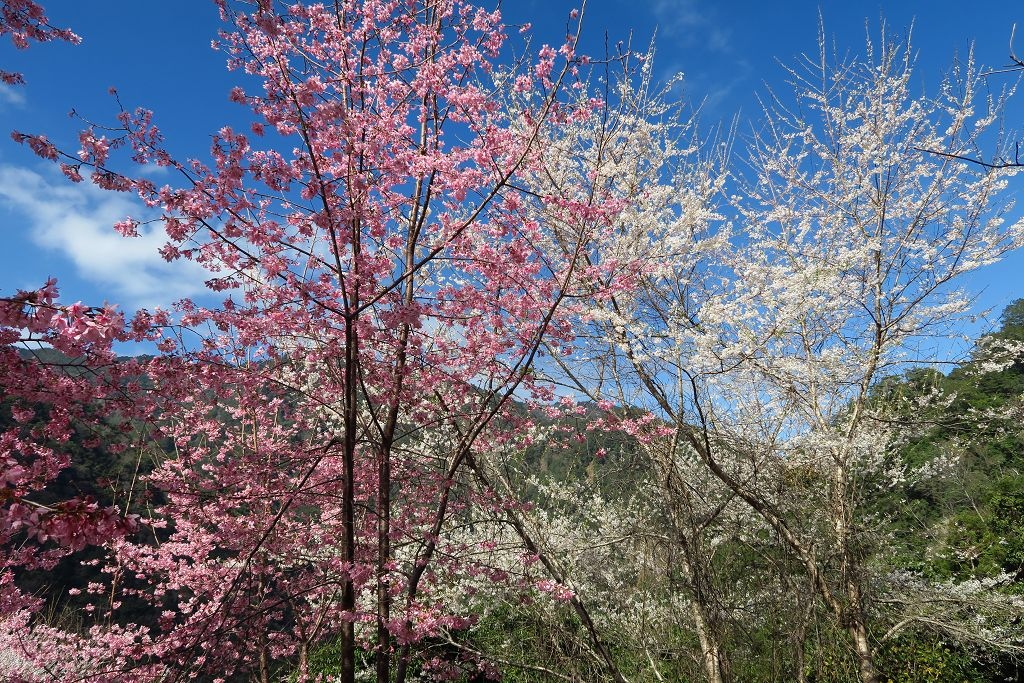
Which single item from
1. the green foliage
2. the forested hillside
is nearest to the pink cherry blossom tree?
the forested hillside

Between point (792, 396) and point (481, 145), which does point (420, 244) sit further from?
point (792, 396)

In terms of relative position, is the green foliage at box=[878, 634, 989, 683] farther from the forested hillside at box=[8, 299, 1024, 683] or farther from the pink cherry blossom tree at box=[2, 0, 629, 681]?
the pink cherry blossom tree at box=[2, 0, 629, 681]

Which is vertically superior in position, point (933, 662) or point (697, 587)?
point (697, 587)

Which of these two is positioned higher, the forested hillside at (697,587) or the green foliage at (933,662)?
the forested hillside at (697,587)

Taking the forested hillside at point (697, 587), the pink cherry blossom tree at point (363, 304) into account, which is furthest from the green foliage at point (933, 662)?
the pink cherry blossom tree at point (363, 304)

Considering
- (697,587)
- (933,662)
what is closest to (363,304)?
(697,587)

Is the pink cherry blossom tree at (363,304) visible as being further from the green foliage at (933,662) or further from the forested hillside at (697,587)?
the green foliage at (933,662)

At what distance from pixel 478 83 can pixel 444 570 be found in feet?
11.4

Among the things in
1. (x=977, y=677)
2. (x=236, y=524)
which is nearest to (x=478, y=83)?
(x=236, y=524)

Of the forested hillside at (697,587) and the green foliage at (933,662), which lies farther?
the green foliage at (933,662)

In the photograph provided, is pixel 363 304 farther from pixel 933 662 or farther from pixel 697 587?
pixel 933 662

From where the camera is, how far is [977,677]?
10.1 meters

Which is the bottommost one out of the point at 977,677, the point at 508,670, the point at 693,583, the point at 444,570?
the point at 977,677

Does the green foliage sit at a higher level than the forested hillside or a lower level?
lower
